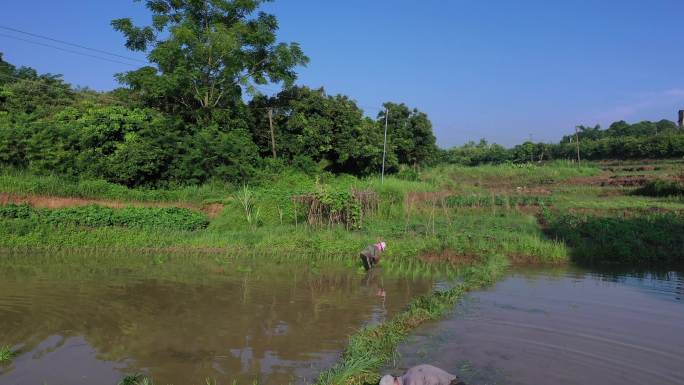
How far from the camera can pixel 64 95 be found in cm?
3212

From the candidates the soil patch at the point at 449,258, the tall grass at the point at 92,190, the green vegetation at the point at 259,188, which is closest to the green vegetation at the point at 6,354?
the green vegetation at the point at 259,188

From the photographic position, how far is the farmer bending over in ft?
42.6

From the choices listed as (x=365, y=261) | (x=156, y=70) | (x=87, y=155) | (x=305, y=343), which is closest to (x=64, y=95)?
(x=156, y=70)

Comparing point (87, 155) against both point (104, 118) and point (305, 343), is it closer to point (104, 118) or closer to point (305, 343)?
point (104, 118)

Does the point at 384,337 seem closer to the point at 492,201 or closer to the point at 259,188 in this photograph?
the point at 259,188

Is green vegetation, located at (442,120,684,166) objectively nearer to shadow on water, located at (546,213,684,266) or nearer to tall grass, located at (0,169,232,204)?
shadow on water, located at (546,213,684,266)

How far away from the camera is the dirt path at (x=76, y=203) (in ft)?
62.6

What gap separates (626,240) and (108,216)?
16.0 meters

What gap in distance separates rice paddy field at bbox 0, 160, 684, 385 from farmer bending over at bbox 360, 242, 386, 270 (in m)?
0.47

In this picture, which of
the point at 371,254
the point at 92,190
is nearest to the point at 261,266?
the point at 371,254

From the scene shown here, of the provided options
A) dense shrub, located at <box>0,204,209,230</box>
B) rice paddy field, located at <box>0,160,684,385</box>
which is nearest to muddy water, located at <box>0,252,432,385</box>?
rice paddy field, located at <box>0,160,684,385</box>

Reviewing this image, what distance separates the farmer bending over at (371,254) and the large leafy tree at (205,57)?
46.3 feet

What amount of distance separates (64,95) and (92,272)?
23.7 m

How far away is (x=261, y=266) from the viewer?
45.9 ft
